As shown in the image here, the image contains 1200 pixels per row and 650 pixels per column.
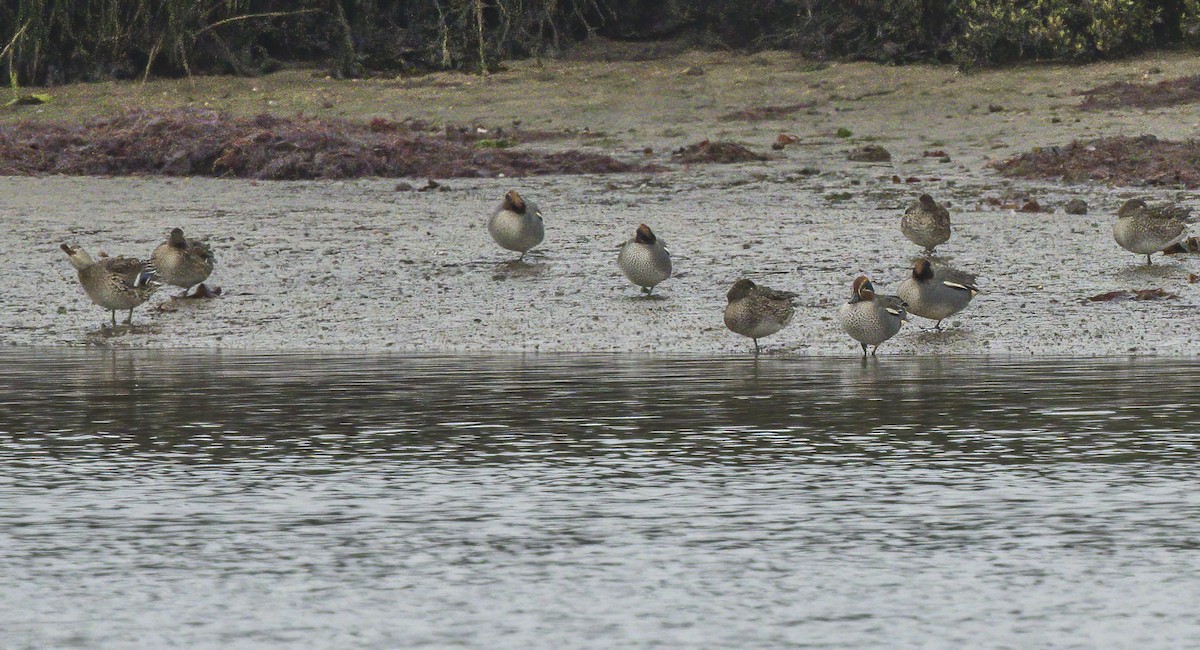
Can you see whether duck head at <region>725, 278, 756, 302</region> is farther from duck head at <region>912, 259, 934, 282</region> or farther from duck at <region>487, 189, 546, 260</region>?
duck at <region>487, 189, 546, 260</region>

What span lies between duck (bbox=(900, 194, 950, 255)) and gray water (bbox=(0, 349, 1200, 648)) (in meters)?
4.27

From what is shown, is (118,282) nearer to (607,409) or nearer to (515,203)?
(515,203)

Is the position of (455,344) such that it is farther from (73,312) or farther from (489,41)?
(489,41)

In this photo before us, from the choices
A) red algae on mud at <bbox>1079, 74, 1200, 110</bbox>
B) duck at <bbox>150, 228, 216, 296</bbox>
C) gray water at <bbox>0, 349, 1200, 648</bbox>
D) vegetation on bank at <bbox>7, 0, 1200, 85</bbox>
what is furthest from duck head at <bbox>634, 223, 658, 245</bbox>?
vegetation on bank at <bbox>7, 0, 1200, 85</bbox>

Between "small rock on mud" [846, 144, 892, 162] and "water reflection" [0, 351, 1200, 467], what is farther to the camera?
"small rock on mud" [846, 144, 892, 162]

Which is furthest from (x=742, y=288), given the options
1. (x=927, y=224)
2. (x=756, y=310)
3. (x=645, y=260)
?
(x=927, y=224)

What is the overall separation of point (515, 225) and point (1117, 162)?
24.9ft

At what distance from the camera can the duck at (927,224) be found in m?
16.1

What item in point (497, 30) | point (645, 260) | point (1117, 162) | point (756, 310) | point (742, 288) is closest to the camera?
point (756, 310)

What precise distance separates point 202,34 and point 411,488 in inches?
884

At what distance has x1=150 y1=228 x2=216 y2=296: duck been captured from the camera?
608 inches

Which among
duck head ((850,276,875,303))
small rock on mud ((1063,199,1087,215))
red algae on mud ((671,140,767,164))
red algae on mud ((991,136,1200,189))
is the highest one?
red algae on mud ((671,140,767,164))

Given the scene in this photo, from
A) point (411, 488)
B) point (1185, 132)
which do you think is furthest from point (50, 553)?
point (1185, 132)

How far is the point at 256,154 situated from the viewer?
2216cm
